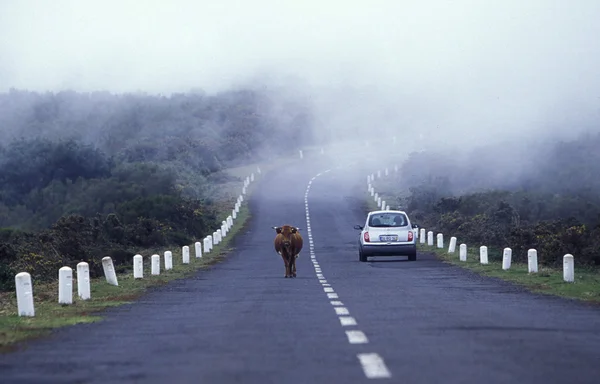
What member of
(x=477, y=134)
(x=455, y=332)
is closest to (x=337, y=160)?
(x=477, y=134)

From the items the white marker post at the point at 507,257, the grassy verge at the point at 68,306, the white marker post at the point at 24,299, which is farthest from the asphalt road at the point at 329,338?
the white marker post at the point at 507,257

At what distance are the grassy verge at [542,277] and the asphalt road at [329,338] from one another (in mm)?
809

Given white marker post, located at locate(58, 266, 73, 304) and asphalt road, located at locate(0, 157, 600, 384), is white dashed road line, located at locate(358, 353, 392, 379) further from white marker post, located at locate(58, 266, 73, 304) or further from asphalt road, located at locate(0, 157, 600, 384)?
white marker post, located at locate(58, 266, 73, 304)

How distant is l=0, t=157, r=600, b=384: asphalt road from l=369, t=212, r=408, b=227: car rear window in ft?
33.3

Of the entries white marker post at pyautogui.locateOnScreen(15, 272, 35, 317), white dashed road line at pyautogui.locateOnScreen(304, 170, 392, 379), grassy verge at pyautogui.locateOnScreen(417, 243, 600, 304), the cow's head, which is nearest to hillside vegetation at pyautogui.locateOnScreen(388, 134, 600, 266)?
grassy verge at pyautogui.locateOnScreen(417, 243, 600, 304)

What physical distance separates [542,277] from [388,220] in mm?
10657

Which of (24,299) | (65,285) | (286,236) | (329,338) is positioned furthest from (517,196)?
(329,338)

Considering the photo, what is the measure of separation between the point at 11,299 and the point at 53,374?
1238cm

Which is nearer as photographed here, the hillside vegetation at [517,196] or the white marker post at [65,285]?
the white marker post at [65,285]

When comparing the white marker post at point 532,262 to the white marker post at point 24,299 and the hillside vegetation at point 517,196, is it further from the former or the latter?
the white marker post at point 24,299

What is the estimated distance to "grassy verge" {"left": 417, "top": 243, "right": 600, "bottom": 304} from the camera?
21059mm

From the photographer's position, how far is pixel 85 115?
487 feet

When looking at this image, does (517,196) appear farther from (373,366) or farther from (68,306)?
(373,366)

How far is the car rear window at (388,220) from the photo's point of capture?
35.7 m
